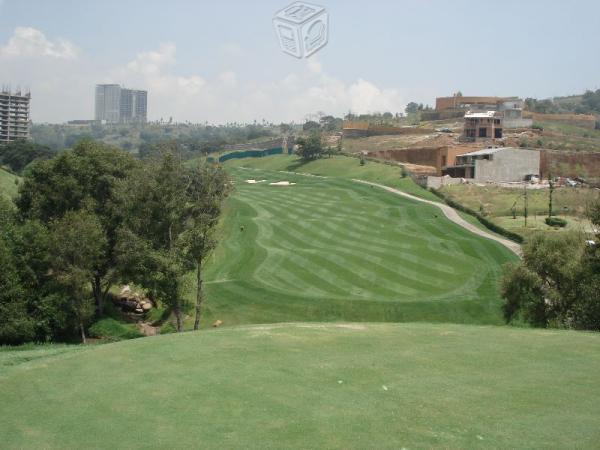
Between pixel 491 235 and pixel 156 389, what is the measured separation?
51.6 metres

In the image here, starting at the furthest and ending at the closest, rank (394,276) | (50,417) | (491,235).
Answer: (491,235), (394,276), (50,417)

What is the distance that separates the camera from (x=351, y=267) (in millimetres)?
47188

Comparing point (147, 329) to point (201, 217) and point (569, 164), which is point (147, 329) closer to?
point (201, 217)

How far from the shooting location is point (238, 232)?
62031 mm

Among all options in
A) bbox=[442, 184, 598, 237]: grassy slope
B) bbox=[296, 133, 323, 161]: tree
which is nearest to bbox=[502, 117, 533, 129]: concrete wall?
bbox=[296, 133, 323, 161]: tree

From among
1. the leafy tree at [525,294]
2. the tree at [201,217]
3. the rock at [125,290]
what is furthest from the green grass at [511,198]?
the tree at [201,217]

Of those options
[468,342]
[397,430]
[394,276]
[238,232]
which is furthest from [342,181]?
[397,430]

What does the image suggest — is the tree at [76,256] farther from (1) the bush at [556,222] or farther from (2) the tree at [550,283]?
(1) the bush at [556,222]

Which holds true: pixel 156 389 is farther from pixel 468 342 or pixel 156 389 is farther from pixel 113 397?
pixel 468 342

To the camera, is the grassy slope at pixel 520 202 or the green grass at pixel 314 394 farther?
the grassy slope at pixel 520 202

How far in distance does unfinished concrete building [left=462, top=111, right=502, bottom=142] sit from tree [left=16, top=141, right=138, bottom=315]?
96918 mm

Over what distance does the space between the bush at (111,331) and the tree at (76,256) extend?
1.05 metres

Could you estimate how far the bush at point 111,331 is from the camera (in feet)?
109

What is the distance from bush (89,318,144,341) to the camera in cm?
3322
